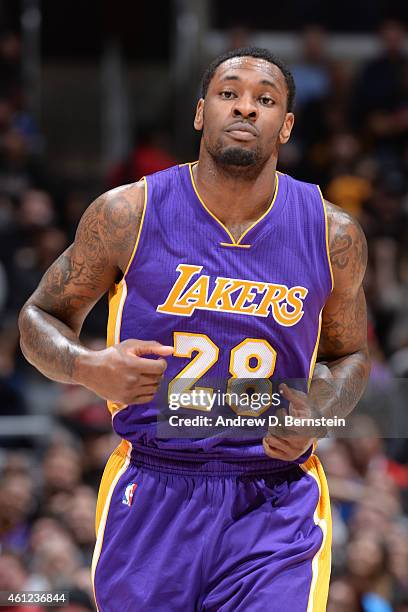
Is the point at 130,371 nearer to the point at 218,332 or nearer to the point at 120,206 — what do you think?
the point at 218,332

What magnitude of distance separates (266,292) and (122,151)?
10.2m

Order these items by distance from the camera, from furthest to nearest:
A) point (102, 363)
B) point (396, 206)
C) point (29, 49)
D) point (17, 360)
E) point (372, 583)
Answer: point (29, 49)
point (396, 206)
point (17, 360)
point (372, 583)
point (102, 363)

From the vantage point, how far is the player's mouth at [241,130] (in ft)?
13.1

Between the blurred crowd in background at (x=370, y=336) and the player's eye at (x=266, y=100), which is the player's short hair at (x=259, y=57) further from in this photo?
the blurred crowd in background at (x=370, y=336)

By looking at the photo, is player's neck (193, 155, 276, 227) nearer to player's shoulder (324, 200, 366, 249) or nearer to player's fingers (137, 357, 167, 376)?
player's shoulder (324, 200, 366, 249)

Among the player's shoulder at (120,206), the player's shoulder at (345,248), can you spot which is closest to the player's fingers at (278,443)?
the player's shoulder at (345,248)

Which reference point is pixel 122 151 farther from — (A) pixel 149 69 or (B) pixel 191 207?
(B) pixel 191 207

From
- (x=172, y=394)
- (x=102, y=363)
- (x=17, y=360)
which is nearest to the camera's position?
(x=102, y=363)

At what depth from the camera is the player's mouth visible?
3.99 metres

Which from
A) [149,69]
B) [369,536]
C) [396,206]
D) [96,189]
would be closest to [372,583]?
[369,536]

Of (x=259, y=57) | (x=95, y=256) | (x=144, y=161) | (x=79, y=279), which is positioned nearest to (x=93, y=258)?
(x=95, y=256)

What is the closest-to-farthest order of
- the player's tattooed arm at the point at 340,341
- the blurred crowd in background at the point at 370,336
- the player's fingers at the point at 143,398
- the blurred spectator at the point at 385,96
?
the player's fingers at the point at 143,398
the player's tattooed arm at the point at 340,341
the blurred crowd in background at the point at 370,336
the blurred spectator at the point at 385,96

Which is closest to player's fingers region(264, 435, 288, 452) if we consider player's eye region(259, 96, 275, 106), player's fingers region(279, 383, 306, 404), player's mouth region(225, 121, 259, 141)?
player's fingers region(279, 383, 306, 404)

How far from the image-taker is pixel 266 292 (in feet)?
13.1
